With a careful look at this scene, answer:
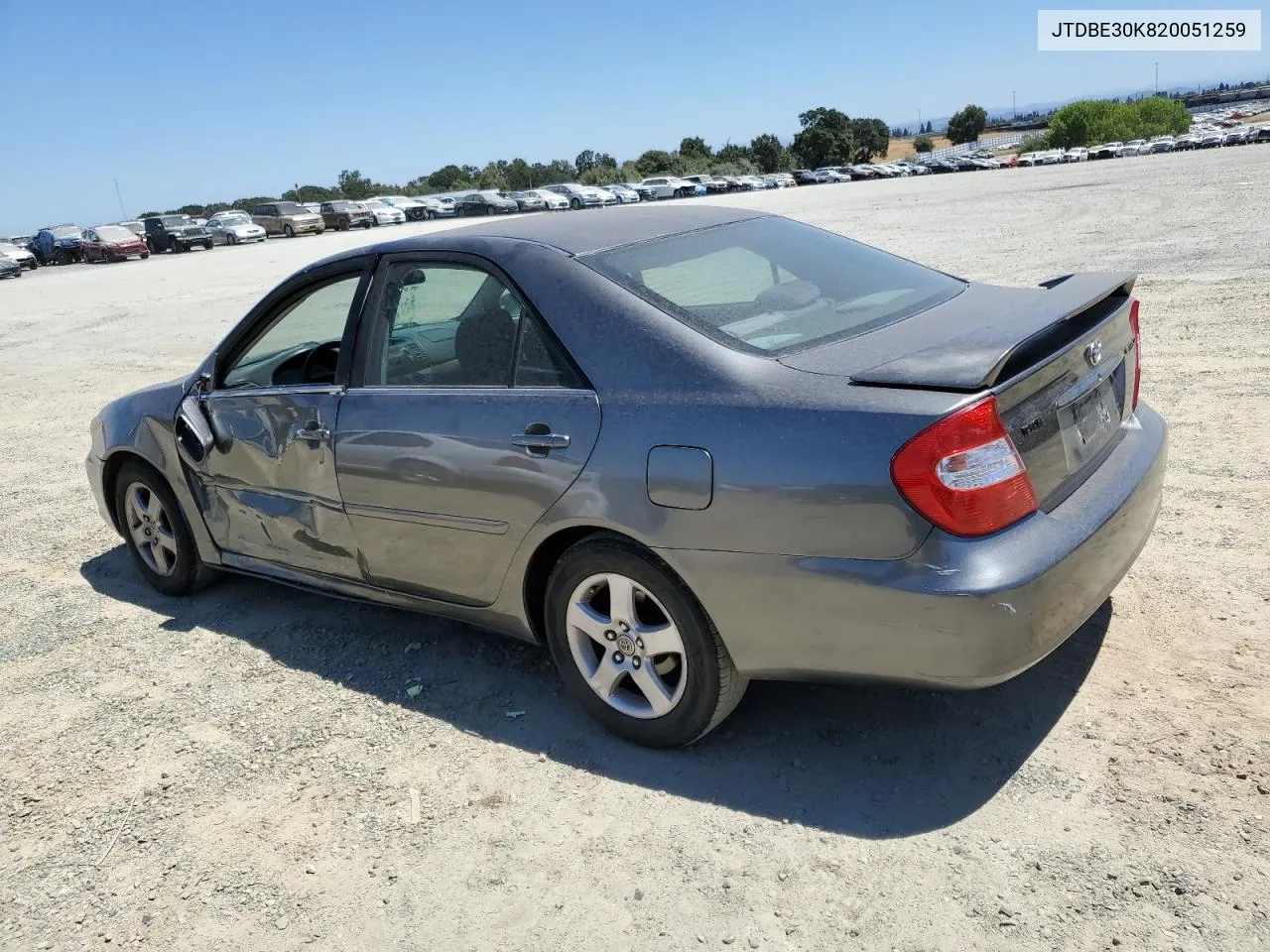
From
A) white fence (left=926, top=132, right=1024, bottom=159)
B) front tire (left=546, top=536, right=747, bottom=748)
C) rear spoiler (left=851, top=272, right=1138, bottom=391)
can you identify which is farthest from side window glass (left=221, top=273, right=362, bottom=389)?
white fence (left=926, top=132, right=1024, bottom=159)

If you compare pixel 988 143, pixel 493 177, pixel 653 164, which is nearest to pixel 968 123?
pixel 988 143

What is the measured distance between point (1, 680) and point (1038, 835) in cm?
424

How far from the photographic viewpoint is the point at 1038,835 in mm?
2719

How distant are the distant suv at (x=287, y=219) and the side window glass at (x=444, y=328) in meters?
49.4

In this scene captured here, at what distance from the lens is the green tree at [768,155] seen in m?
113

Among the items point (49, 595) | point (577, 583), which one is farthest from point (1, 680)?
point (577, 583)

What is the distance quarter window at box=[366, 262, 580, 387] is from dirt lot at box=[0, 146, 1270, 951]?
1215mm

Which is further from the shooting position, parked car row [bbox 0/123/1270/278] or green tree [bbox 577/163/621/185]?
green tree [bbox 577/163/621/185]

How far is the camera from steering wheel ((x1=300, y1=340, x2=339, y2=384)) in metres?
4.18

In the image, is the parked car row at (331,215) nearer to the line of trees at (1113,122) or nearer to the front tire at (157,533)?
the front tire at (157,533)

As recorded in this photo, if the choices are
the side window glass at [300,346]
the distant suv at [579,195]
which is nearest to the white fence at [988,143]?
the distant suv at [579,195]

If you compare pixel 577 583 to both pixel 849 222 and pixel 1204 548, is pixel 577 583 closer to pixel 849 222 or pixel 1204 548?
pixel 1204 548

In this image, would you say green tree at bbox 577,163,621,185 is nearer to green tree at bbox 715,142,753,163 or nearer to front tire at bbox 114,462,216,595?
green tree at bbox 715,142,753,163

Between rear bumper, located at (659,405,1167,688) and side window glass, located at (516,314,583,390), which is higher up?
side window glass, located at (516,314,583,390)
